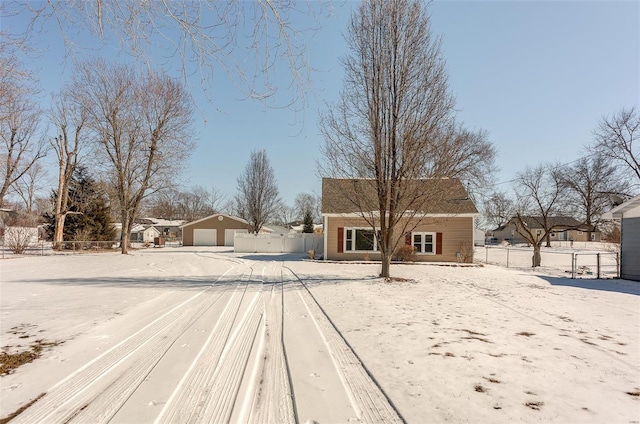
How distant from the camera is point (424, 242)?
→ 20719mm

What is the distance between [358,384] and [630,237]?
1459 centimetres

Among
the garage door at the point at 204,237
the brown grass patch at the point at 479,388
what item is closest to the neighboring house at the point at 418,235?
the brown grass patch at the point at 479,388

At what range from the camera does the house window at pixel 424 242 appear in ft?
67.7

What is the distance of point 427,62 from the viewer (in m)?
11.2

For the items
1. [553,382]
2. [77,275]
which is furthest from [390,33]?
[77,275]

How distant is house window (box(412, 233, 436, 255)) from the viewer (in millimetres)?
20641

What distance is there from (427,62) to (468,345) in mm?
9501

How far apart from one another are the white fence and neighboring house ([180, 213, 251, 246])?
11.2 meters

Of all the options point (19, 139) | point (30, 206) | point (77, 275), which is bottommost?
point (77, 275)

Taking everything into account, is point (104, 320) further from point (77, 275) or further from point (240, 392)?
point (77, 275)

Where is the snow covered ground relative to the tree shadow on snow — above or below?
above

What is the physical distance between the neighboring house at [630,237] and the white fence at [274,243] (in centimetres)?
2032

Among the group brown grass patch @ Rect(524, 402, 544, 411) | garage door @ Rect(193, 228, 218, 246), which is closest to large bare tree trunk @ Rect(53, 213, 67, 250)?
garage door @ Rect(193, 228, 218, 246)

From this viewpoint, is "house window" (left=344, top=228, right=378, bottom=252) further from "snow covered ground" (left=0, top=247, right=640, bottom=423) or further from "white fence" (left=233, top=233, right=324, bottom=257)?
"snow covered ground" (left=0, top=247, right=640, bottom=423)
